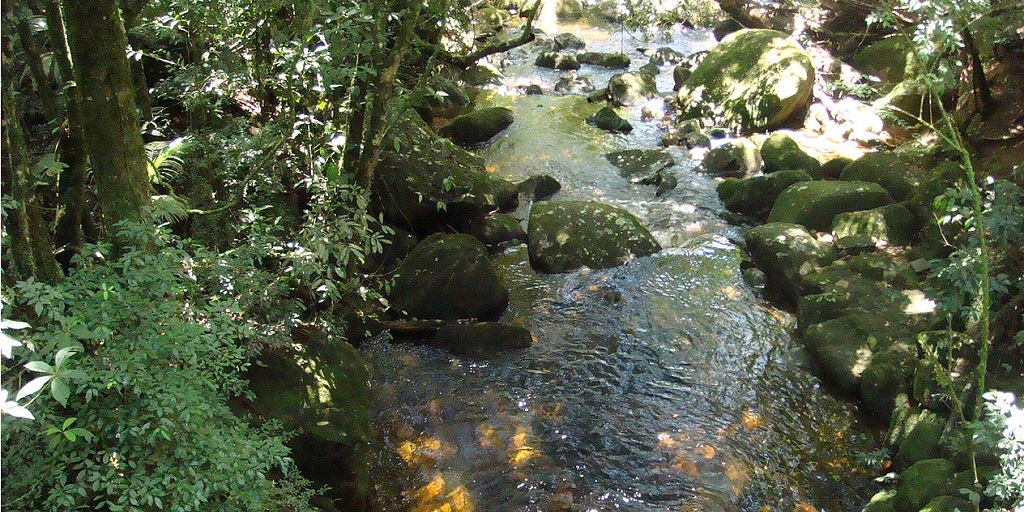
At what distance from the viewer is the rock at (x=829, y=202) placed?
27.4 ft

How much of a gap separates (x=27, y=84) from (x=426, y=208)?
12.6 ft

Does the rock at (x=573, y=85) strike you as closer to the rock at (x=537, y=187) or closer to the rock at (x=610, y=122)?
the rock at (x=610, y=122)

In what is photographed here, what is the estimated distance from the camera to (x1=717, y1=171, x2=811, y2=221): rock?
362 inches

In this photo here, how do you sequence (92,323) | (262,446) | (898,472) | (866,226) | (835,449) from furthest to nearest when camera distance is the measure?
(866,226), (835,449), (898,472), (262,446), (92,323)

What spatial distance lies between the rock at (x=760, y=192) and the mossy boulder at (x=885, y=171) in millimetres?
576

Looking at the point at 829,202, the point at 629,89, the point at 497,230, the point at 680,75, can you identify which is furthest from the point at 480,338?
the point at 680,75

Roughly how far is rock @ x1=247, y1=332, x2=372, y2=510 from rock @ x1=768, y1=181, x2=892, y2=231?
19.0 ft

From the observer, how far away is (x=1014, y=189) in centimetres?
455

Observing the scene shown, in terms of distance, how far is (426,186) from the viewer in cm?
806

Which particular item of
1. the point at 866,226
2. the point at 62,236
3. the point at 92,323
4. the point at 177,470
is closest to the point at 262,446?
the point at 177,470

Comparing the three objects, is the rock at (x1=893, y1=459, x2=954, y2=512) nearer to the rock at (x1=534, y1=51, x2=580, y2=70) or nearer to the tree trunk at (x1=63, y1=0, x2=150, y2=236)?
the tree trunk at (x1=63, y1=0, x2=150, y2=236)

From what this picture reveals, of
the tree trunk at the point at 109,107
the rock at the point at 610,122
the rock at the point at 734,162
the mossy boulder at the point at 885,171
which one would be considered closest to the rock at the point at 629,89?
the rock at the point at 610,122

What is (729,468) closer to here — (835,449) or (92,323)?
(835,449)

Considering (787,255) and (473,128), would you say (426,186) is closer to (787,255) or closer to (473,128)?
(473,128)
